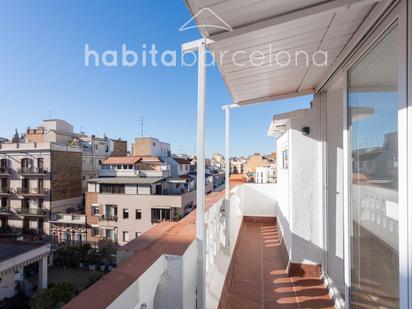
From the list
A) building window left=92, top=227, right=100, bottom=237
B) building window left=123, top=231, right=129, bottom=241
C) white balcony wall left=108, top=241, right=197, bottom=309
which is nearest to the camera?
white balcony wall left=108, top=241, right=197, bottom=309

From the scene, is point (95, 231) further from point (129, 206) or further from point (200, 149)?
point (200, 149)

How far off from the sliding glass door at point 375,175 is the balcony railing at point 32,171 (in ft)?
73.2

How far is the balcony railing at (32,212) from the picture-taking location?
1971 cm

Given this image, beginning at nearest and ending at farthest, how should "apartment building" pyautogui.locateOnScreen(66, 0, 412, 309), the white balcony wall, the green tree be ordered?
the white balcony wall < "apartment building" pyautogui.locateOnScreen(66, 0, 412, 309) < the green tree

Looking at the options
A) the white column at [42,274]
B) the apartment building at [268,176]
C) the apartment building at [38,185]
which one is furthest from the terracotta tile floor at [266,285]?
the apartment building at [38,185]

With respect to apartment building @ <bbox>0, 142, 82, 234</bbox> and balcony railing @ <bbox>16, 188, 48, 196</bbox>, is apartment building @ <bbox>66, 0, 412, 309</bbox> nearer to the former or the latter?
apartment building @ <bbox>0, 142, 82, 234</bbox>

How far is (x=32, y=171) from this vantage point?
2000 cm

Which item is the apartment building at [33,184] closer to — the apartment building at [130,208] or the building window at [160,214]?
the apartment building at [130,208]

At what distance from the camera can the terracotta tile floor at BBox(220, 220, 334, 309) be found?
2.67 metres

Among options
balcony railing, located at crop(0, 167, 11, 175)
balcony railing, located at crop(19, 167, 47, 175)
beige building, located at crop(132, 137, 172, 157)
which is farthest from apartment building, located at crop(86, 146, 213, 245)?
beige building, located at crop(132, 137, 172, 157)

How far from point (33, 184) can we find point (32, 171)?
103 cm

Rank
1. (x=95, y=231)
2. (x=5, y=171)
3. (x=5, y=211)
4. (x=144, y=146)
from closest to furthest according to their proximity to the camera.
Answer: (x=95, y=231) < (x=5, y=211) < (x=5, y=171) < (x=144, y=146)

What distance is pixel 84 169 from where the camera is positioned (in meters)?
24.3

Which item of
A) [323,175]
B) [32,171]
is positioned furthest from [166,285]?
[32,171]
